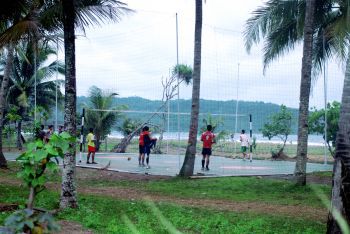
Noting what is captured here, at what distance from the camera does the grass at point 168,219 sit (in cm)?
775

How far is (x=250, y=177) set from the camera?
53.1 feet

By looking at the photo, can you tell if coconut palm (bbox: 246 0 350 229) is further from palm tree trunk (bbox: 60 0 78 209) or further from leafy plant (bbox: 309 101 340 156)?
leafy plant (bbox: 309 101 340 156)

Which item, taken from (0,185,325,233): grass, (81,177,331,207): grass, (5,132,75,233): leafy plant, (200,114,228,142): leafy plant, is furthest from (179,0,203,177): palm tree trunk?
(200,114,228,142): leafy plant

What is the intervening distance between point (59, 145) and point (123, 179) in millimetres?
10487

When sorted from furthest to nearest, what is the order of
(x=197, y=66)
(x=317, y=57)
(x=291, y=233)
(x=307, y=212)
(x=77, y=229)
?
1. (x=317, y=57)
2. (x=197, y=66)
3. (x=307, y=212)
4. (x=291, y=233)
5. (x=77, y=229)

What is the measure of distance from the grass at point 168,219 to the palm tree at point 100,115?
76.0ft

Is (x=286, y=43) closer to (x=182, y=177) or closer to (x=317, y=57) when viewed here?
(x=317, y=57)

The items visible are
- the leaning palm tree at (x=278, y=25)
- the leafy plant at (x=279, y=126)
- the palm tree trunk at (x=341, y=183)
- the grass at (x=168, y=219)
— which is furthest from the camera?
the leafy plant at (x=279, y=126)

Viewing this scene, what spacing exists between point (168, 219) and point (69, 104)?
2694mm

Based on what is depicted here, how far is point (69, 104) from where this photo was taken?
9297 millimetres

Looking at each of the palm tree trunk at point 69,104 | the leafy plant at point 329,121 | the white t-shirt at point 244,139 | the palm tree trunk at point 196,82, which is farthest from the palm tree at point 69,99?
the leafy plant at point 329,121

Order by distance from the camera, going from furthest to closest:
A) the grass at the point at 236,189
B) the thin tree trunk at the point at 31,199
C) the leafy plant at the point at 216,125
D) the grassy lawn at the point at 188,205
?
1. the leafy plant at the point at 216,125
2. the grass at the point at 236,189
3. the grassy lawn at the point at 188,205
4. the thin tree trunk at the point at 31,199

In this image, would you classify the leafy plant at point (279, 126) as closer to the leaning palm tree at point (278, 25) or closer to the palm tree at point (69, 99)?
the leaning palm tree at point (278, 25)

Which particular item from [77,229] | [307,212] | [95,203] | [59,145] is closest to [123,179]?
[95,203]
